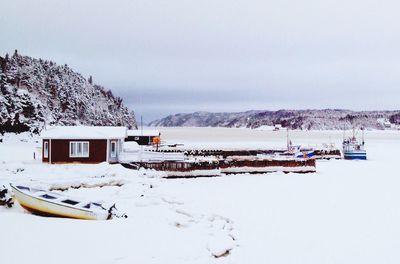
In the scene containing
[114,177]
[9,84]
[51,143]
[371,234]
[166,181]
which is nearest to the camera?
[371,234]

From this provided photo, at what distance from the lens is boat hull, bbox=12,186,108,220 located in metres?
17.0

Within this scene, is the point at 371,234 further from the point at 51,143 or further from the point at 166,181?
the point at 51,143

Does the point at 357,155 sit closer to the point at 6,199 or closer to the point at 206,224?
the point at 206,224

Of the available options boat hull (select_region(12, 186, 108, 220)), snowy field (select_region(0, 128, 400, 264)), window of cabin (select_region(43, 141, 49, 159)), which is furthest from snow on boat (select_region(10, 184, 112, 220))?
window of cabin (select_region(43, 141, 49, 159))

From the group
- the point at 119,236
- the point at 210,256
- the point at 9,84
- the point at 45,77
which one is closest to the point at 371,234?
the point at 210,256

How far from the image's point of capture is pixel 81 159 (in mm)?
33281

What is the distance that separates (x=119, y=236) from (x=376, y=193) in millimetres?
18414

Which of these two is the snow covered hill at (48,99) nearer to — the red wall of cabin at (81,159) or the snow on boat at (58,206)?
the red wall of cabin at (81,159)

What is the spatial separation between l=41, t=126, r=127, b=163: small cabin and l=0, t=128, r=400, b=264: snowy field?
2.78 metres

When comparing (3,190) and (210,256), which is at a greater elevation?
(3,190)

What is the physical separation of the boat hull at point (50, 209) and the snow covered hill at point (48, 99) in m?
55.5

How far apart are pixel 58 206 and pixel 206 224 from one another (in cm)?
644

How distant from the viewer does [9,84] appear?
311 ft

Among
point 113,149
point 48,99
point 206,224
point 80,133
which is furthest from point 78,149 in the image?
point 48,99
